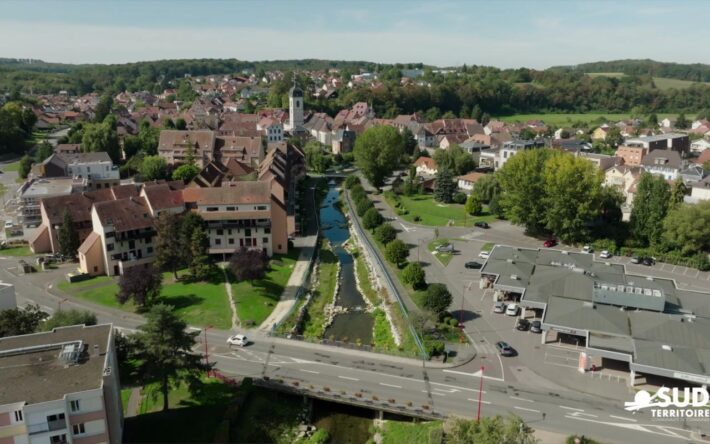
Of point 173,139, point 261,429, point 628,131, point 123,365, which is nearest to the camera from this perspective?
point 261,429

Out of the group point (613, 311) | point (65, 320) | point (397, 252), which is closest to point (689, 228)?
point (613, 311)

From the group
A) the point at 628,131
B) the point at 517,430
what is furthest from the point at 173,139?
the point at 628,131

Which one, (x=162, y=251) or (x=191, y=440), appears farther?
(x=162, y=251)

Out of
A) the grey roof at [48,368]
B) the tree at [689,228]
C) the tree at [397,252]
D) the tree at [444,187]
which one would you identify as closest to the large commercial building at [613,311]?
the tree at [397,252]

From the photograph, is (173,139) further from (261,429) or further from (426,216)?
(261,429)

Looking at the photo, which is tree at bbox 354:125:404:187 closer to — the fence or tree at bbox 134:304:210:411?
the fence

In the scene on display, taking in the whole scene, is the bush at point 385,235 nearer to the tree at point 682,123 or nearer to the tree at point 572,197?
the tree at point 572,197
